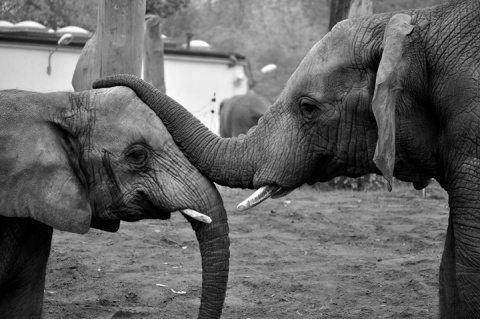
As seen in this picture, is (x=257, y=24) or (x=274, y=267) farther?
(x=257, y=24)

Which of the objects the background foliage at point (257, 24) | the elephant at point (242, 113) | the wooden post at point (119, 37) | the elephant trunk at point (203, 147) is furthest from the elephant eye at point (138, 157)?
the background foliage at point (257, 24)

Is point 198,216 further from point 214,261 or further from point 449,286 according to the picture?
point 449,286

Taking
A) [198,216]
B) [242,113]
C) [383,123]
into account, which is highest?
[383,123]

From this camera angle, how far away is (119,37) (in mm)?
8461

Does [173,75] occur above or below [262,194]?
below

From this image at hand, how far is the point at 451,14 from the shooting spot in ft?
18.3

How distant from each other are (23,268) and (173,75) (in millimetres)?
19436

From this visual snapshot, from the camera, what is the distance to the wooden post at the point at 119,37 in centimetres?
844

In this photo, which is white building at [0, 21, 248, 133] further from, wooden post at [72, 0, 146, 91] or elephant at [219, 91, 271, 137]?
wooden post at [72, 0, 146, 91]

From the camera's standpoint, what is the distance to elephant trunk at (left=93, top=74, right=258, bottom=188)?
589 centimetres

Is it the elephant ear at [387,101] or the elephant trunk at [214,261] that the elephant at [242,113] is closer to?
the elephant trunk at [214,261]

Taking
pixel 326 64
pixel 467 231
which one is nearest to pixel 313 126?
pixel 326 64

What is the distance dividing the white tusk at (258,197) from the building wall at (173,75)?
1544 cm

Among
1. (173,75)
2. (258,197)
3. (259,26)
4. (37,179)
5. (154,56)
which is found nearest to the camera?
(37,179)
